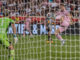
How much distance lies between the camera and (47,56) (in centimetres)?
727

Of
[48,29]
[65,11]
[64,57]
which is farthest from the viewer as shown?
[48,29]

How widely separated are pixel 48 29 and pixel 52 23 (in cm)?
30

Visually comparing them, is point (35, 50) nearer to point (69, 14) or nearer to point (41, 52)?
point (41, 52)

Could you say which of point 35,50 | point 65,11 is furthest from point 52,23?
point 35,50

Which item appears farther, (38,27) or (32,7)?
(38,27)

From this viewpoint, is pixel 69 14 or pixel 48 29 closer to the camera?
pixel 69 14

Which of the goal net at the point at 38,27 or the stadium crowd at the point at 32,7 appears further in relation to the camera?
the stadium crowd at the point at 32,7

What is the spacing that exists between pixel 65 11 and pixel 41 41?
1.95 meters

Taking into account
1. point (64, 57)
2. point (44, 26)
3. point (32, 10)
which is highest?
point (32, 10)

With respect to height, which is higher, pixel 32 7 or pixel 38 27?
pixel 32 7

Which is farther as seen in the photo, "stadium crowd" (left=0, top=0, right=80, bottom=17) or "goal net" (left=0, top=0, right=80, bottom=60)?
"stadium crowd" (left=0, top=0, right=80, bottom=17)

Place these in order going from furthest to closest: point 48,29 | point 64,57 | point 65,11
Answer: point 48,29 < point 65,11 < point 64,57

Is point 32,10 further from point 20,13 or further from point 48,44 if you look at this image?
point 48,44

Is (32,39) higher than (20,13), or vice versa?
(20,13)
